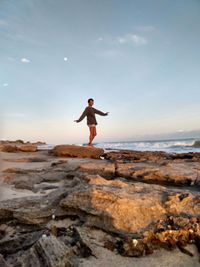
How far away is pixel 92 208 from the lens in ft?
9.84

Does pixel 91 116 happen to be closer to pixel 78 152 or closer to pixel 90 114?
pixel 90 114

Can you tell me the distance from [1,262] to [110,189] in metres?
1.59

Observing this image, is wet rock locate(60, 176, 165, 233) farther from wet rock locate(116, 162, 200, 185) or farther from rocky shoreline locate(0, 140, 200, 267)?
wet rock locate(116, 162, 200, 185)

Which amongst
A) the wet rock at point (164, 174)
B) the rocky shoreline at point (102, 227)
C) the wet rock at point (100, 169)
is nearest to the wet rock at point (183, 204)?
the rocky shoreline at point (102, 227)

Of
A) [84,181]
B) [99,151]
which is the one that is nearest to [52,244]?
[84,181]

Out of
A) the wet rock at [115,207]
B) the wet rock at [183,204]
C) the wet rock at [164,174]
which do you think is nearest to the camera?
the wet rock at [115,207]

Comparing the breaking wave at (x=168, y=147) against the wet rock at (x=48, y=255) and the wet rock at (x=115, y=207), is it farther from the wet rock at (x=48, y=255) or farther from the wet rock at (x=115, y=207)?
the wet rock at (x=48, y=255)

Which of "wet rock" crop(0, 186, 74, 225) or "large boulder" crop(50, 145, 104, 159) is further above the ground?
"large boulder" crop(50, 145, 104, 159)

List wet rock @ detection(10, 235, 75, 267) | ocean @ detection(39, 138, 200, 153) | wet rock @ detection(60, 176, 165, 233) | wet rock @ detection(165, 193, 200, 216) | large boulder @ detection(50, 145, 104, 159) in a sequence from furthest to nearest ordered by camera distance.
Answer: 1. ocean @ detection(39, 138, 200, 153)
2. large boulder @ detection(50, 145, 104, 159)
3. wet rock @ detection(165, 193, 200, 216)
4. wet rock @ detection(60, 176, 165, 233)
5. wet rock @ detection(10, 235, 75, 267)

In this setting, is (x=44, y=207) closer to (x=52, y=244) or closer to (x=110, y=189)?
(x=110, y=189)

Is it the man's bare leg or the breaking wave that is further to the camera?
the breaking wave

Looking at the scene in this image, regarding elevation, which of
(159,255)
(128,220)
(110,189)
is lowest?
(159,255)

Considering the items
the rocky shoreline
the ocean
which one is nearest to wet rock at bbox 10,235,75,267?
the rocky shoreline

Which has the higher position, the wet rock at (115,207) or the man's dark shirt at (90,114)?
the man's dark shirt at (90,114)
